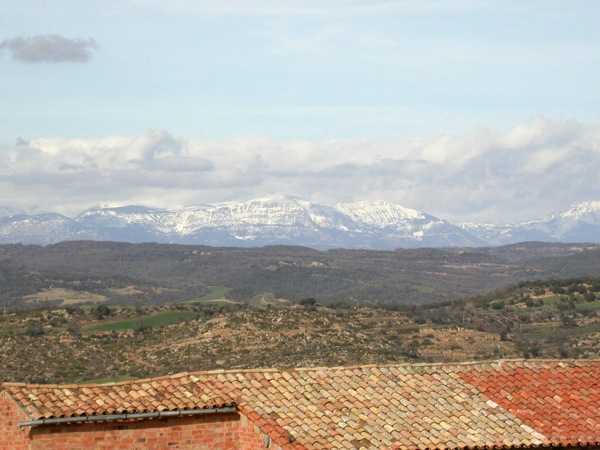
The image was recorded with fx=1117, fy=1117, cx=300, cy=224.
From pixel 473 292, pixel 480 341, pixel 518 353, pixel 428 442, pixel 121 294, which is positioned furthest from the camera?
pixel 473 292

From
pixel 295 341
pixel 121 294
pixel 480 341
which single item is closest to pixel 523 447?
pixel 295 341

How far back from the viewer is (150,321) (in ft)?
242

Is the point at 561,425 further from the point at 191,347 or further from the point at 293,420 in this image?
the point at 191,347

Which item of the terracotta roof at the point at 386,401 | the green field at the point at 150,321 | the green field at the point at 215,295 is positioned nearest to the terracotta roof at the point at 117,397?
the terracotta roof at the point at 386,401

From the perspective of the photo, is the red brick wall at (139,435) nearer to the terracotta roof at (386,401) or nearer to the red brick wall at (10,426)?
the red brick wall at (10,426)

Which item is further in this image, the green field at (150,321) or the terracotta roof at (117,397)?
the green field at (150,321)

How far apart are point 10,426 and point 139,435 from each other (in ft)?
6.62

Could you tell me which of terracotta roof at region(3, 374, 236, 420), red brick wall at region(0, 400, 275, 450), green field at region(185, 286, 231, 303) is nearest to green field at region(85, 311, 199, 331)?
terracotta roof at region(3, 374, 236, 420)

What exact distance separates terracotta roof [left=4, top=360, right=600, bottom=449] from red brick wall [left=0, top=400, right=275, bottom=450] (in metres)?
0.23

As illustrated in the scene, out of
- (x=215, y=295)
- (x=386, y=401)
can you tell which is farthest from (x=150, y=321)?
(x=215, y=295)

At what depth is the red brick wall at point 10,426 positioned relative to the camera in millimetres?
17047

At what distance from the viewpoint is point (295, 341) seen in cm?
5988

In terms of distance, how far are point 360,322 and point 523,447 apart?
186ft

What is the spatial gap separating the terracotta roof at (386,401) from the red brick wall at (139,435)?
0.23m
